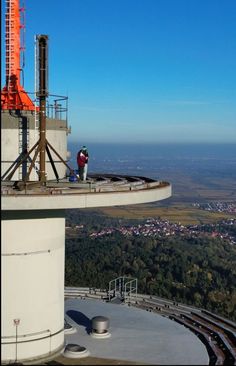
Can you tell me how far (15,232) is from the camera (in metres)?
16.8

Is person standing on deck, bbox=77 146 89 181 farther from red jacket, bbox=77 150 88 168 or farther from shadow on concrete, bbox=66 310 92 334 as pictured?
shadow on concrete, bbox=66 310 92 334

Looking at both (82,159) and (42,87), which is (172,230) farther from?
(42,87)

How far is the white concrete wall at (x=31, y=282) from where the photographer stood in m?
16.8

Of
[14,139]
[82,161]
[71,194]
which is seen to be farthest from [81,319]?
[14,139]

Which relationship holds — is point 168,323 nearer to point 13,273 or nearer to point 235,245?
point 13,273

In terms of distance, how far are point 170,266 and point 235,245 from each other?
62.0 meters

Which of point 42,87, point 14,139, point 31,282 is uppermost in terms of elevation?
point 42,87

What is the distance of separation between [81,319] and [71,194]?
793 centimetres

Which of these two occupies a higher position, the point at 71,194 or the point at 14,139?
the point at 14,139

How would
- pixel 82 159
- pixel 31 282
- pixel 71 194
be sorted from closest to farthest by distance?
pixel 71 194 → pixel 31 282 → pixel 82 159

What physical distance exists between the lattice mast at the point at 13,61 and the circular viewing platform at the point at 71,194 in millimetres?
3156

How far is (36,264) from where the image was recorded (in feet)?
56.7

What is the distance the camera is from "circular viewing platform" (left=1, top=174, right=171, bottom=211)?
15186 millimetres

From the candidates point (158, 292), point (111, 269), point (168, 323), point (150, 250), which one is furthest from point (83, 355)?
point (150, 250)
